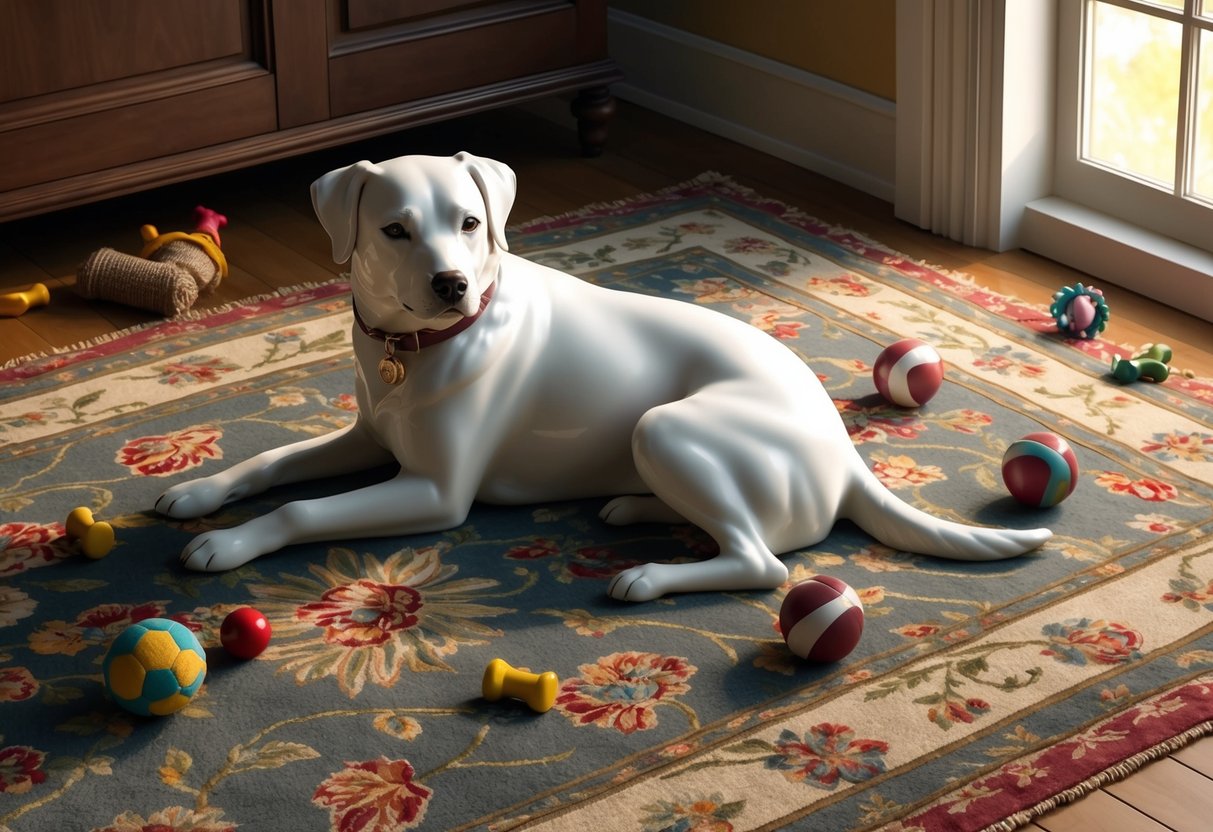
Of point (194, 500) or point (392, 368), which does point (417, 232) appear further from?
point (194, 500)

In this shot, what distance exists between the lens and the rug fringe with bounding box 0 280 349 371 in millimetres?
2768

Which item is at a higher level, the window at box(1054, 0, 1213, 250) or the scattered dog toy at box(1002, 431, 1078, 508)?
the window at box(1054, 0, 1213, 250)

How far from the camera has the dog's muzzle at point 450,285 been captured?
1.92m

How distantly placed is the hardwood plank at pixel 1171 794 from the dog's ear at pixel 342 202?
3.82 feet

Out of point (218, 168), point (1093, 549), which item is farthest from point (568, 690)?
point (218, 168)

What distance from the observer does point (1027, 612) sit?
1979 mm

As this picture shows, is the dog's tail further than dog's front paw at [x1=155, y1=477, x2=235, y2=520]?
No

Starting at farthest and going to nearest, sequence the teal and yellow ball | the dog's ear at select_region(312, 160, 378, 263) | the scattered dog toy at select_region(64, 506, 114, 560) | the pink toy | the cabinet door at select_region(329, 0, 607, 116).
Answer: the cabinet door at select_region(329, 0, 607, 116)
the scattered dog toy at select_region(64, 506, 114, 560)
the dog's ear at select_region(312, 160, 378, 263)
the pink toy
the teal and yellow ball

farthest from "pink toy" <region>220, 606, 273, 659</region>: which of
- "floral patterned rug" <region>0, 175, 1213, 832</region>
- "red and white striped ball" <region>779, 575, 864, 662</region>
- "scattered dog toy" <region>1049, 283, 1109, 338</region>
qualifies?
"scattered dog toy" <region>1049, 283, 1109, 338</region>

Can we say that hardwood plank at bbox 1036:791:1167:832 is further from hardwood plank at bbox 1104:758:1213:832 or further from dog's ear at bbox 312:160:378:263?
dog's ear at bbox 312:160:378:263

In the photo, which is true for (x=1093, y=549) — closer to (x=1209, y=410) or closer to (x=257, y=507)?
(x=1209, y=410)

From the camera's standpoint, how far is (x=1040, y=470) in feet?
7.18

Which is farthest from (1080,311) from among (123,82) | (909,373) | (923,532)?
(123,82)

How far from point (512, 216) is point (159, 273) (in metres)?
0.86
